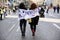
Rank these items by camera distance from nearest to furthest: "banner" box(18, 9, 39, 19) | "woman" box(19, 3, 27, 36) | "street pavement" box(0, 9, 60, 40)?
"street pavement" box(0, 9, 60, 40), "woman" box(19, 3, 27, 36), "banner" box(18, 9, 39, 19)

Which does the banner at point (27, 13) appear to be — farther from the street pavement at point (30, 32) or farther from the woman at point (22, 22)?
the street pavement at point (30, 32)

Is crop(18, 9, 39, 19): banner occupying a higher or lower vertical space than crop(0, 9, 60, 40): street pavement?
higher

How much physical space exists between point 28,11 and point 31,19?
63 cm

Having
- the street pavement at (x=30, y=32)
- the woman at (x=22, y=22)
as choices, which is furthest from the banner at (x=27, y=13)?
the street pavement at (x=30, y=32)

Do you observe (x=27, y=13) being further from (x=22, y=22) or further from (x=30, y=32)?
(x=30, y=32)

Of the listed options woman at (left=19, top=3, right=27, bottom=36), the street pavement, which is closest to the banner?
woman at (left=19, top=3, right=27, bottom=36)

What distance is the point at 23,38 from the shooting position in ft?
43.6

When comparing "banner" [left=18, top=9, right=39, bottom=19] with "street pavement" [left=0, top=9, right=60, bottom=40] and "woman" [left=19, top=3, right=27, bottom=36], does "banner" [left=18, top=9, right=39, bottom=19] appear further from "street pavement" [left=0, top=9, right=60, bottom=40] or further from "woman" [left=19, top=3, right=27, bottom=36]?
"street pavement" [left=0, top=9, right=60, bottom=40]

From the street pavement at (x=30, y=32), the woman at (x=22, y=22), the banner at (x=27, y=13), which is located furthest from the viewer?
the banner at (x=27, y=13)

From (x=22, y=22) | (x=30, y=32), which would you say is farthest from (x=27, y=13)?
(x=30, y=32)

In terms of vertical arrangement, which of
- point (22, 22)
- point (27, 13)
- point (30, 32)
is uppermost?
point (27, 13)

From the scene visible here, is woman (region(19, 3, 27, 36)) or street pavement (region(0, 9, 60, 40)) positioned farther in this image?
woman (region(19, 3, 27, 36))

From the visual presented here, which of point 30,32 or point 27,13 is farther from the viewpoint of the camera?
point 30,32

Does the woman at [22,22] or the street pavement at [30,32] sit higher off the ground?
the woman at [22,22]
